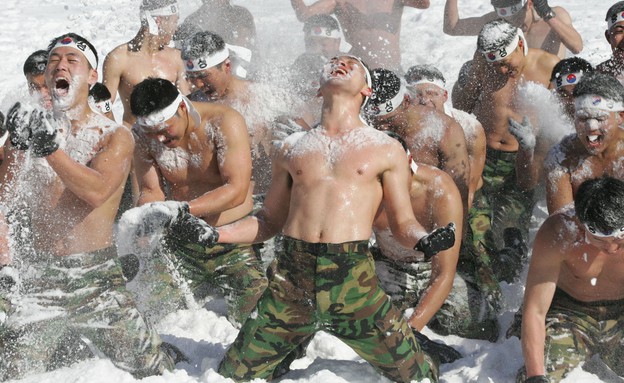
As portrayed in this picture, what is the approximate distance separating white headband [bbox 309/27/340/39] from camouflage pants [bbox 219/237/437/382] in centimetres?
457

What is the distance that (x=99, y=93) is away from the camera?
20.5 ft

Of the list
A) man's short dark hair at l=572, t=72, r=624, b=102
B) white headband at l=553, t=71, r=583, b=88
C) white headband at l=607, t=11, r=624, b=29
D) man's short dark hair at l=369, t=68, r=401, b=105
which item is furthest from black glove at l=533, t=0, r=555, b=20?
man's short dark hair at l=572, t=72, r=624, b=102

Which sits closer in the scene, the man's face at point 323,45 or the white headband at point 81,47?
the white headband at point 81,47

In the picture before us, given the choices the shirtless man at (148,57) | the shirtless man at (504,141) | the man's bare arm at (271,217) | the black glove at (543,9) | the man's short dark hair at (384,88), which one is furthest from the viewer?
the black glove at (543,9)

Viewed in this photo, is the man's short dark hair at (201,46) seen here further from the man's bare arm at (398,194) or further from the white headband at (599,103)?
the white headband at (599,103)

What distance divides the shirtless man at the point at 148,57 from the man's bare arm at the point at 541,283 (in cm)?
350

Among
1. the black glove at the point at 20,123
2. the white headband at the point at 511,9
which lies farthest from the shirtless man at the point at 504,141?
the black glove at the point at 20,123

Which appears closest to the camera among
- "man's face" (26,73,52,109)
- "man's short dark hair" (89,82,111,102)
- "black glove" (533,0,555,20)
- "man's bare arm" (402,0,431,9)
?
"man's face" (26,73,52,109)

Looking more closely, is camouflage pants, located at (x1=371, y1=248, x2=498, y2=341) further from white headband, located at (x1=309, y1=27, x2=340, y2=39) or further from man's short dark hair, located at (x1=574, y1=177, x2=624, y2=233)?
white headband, located at (x1=309, y1=27, x2=340, y2=39)

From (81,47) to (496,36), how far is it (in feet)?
9.36

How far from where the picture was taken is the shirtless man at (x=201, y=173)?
4.80m

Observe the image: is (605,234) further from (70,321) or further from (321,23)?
(321,23)

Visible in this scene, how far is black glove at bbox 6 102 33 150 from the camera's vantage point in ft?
13.0

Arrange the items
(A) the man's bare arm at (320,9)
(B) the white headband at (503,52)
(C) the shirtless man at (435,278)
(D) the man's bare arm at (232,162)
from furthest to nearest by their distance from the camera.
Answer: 1. (A) the man's bare arm at (320,9)
2. (B) the white headband at (503,52)
3. (D) the man's bare arm at (232,162)
4. (C) the shirtless man at (435,278)
